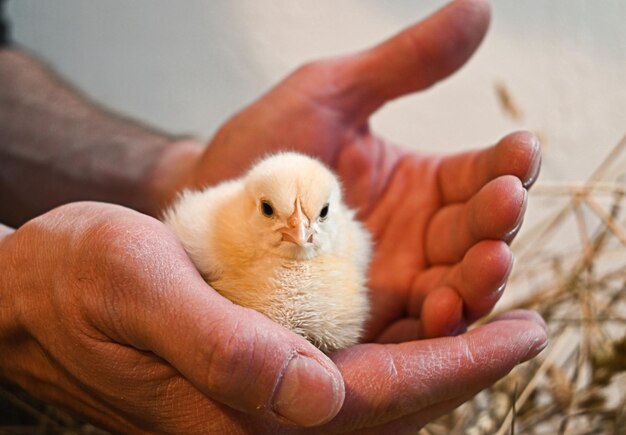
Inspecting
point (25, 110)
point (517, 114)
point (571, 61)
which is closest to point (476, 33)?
point (517, 114)

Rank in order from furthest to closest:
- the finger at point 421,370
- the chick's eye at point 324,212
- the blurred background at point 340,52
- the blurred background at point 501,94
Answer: the blurred background at point 340,52 < the blurred background at point 501,94 < the chick's eye at point 324,212 < the finger at point 421,370

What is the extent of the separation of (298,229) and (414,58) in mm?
584

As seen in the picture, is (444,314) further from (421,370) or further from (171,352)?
(171,352)

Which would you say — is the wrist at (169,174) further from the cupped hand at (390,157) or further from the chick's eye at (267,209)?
the chick's eye at (267,209)

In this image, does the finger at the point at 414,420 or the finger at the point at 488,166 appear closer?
the finger at the point at 414,420

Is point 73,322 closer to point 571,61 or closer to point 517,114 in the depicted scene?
point 517,114

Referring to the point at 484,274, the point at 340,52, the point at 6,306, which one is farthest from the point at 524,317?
the point at 340,52

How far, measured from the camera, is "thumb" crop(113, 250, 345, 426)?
682 millimetres

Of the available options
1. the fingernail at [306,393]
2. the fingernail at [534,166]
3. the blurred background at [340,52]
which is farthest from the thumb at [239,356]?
the blurred background at [340,52]

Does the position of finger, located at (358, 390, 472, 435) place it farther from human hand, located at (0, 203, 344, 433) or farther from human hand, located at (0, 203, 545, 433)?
human hand, located at (0, 203, 344, 433)

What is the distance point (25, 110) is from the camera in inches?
69.9

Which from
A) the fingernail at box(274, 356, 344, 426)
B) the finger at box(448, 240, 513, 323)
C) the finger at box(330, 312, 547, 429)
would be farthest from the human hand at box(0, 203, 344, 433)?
the finger at box(448, 240, 513, 323)

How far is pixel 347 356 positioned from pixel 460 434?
54cm

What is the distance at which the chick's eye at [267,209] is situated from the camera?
0.92 metres
